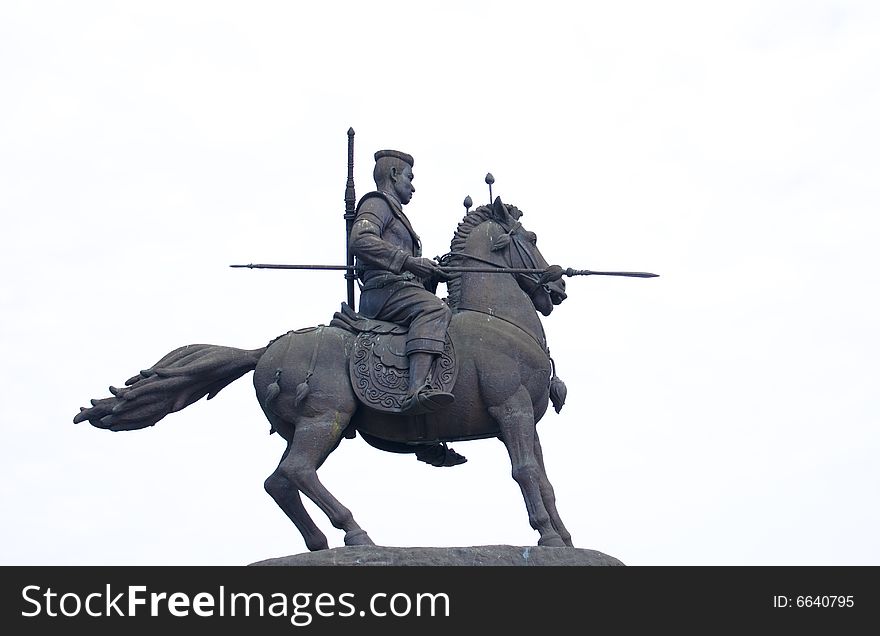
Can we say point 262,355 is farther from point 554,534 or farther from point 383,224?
point 554,534

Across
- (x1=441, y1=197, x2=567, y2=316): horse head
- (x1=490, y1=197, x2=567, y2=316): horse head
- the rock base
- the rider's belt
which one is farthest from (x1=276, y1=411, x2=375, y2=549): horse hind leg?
(x1=490, y1=197, x2=567, y2=316): horse head

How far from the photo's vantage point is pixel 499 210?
69.2 feet

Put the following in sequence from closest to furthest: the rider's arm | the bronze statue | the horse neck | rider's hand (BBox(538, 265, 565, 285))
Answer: the bronze statue, the rider's arm, the horse neck, rider's hand (BBox(538, 265, 565, 285))

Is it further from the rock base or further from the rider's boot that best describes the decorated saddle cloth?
the rock base

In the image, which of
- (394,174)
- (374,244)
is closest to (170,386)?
(374,244)

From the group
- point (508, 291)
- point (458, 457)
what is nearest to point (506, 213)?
point (508, 291)

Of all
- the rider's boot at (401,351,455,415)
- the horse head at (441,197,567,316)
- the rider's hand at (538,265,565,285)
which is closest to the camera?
the rider's boot at (401,351,455,415)

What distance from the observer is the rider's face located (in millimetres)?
21031

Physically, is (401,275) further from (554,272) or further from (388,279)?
(554,272)

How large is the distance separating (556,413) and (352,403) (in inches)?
77.7

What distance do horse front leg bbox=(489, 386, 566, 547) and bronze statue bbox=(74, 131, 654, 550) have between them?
0.01 metres

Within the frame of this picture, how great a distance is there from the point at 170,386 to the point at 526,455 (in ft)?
10.7

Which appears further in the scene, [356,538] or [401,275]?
[401,275]

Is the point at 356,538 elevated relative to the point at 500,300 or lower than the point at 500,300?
lower
